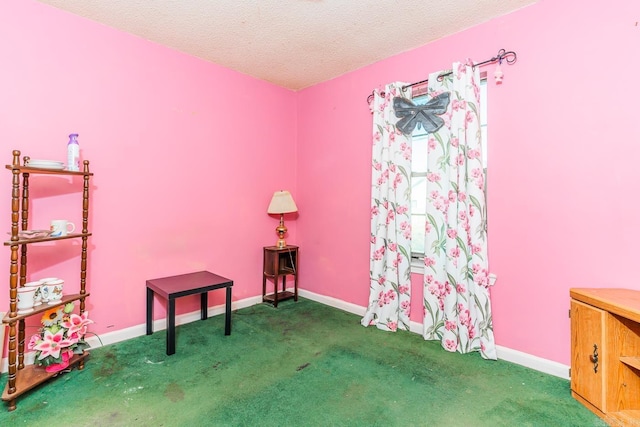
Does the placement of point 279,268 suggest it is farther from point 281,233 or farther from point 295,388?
point 295,388

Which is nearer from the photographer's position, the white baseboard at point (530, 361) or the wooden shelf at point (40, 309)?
the wooden shelf at point (40, 309)

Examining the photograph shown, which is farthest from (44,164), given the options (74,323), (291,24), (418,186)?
(418,186)

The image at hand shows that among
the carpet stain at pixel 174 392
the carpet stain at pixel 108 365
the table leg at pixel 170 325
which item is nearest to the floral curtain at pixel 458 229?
the carpet stain at pixel 174 392

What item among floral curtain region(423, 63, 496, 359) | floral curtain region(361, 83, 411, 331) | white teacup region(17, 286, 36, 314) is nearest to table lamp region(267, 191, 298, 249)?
floral curtain region(361, 83, 411, 331)

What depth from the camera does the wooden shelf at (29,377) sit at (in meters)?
1.69

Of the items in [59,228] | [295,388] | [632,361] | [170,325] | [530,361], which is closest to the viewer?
[632,361]

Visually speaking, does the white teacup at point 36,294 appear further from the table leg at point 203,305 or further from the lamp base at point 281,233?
the lamp base at point 281,233

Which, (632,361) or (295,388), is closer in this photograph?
(632,361)

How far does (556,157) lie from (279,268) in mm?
2686

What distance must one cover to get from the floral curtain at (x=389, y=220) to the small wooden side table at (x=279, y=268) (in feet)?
3.32

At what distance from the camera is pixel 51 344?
1.92 metres

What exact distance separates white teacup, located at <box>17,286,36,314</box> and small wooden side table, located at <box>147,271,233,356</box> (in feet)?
2.41

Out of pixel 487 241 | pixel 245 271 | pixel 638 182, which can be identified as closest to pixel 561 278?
pixel 487 241

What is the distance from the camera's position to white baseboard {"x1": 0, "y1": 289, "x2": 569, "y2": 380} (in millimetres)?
2061
